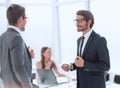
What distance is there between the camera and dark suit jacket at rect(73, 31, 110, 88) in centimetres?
241

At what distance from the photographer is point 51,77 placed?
3.41 metres

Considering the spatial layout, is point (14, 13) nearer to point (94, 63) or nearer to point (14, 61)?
point (14, 61)

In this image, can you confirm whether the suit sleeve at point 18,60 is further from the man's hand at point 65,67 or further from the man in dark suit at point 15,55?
the man's hand at point 65,67

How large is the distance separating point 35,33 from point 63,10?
0.96m

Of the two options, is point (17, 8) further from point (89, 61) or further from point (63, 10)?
point (63, 10)

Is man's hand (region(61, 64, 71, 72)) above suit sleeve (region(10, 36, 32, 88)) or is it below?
below

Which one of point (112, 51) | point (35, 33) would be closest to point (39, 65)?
point (112, 51)

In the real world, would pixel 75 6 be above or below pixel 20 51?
above

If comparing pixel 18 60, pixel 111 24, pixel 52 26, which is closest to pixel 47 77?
pixel 18 60

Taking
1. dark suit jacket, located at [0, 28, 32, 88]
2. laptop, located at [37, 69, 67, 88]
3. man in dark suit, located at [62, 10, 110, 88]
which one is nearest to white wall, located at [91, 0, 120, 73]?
laptop, located at [37, 69, 67, 88]

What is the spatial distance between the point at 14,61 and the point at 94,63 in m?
0.82

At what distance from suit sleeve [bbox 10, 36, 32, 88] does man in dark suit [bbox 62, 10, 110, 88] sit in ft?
1.82

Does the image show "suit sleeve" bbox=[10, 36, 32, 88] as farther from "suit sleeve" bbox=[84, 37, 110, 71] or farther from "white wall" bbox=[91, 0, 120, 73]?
"white wall" bbox=[91, 0, 120, 73]

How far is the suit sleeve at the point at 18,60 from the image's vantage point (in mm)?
2057
